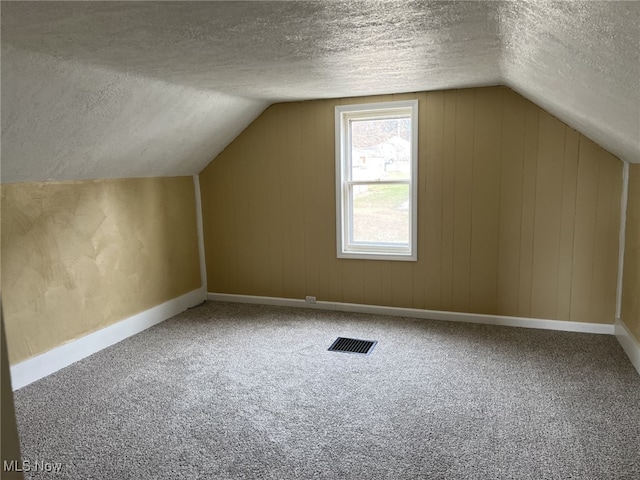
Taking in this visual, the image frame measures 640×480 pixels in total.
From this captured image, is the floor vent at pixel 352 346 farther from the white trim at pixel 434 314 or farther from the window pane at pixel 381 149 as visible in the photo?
the window pane at pixel 381 149

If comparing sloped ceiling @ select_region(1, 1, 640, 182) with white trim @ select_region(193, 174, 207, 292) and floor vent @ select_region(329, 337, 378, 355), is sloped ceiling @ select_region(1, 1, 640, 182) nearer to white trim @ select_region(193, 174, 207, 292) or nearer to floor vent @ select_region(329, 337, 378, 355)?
white trim @ select_region(193, 174, 207, 292)

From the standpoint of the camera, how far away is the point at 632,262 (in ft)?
11.1

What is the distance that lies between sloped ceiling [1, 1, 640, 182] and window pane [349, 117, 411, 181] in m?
0.37

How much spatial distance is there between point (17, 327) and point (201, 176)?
2267 mm

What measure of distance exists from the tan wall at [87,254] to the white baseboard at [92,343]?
5 centimetres

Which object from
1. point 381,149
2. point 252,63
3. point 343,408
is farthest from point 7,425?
point 381,149

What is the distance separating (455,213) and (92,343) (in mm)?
3101

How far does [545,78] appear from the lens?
8.54 ft

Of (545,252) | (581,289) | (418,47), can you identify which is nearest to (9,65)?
(418,47)

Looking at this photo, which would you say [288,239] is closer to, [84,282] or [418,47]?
[84,282]

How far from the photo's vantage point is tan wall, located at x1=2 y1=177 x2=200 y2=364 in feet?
Answer: 10.4

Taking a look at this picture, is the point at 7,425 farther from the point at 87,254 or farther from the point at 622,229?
the point at 622,229

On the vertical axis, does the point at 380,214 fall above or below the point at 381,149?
below

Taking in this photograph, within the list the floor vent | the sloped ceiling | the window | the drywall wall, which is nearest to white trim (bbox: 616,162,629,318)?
the sloped ceiling
